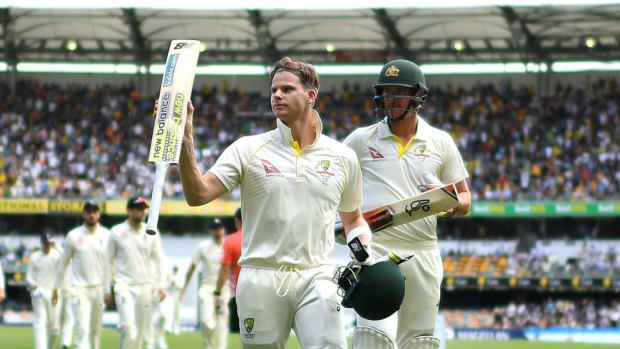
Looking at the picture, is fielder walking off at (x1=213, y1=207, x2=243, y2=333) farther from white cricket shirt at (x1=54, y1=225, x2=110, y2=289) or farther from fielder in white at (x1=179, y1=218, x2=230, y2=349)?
white cricket shirt at (x1=54, y1=225, x2=110, y2=289)

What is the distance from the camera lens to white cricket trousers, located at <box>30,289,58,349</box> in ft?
63.9

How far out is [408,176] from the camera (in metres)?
8.62

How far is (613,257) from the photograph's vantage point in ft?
128

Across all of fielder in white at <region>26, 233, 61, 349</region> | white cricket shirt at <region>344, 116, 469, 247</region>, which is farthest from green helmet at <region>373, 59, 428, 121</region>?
fielder in white at <region>26, 233, 61, 349</region>

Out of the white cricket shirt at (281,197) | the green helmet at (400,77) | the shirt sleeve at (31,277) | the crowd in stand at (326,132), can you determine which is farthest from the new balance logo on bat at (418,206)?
the crowd in stand at (326,132)

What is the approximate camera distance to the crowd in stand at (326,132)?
41.7 m

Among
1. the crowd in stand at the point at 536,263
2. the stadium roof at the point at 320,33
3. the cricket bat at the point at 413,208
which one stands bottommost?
the cricket bat at the point at 413,208

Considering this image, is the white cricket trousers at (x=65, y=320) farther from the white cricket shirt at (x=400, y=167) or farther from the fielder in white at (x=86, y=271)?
the white cricket shirt at (x=400, y=167)

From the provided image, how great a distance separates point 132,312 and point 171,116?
33.1ft

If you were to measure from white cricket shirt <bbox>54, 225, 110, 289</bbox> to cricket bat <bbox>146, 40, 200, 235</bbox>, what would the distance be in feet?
37.6

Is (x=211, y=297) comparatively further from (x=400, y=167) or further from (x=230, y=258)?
(x=400, y=167)

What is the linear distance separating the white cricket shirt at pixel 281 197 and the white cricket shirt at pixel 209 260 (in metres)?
12.2

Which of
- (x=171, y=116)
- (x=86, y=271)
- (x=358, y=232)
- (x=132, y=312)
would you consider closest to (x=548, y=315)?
(x=86, y=271)

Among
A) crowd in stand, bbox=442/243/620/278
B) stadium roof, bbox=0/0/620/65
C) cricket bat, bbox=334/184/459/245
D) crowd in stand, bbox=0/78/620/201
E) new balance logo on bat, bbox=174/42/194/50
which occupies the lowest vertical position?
cricket bat, bbox=334/184/459/245
